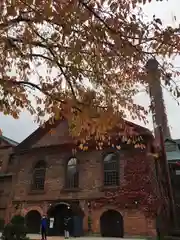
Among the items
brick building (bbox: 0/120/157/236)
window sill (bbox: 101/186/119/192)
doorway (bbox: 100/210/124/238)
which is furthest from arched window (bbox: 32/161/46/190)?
doorway (bbox: 100/210/124/238)

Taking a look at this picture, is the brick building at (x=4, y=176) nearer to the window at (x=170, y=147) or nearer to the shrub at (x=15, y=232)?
the shrub at (x=15, y=232)

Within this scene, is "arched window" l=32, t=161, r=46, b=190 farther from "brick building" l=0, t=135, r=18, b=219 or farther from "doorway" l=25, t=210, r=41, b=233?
"brick building" l=0, t=135, r=18, b=219

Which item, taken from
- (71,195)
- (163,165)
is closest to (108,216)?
(71,195)

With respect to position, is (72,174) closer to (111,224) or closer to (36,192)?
(36,192)

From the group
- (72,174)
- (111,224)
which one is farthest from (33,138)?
(111,224)

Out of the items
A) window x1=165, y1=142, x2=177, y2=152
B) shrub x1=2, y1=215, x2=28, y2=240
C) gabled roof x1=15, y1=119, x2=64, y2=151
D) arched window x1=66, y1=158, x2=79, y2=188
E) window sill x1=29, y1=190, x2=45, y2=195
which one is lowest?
shrub x1=2, y1=215, x2=28, y2=240

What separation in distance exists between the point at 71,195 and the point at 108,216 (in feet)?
11.0

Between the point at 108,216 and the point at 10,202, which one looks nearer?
the point at 108,216

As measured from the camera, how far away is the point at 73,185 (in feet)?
72.1

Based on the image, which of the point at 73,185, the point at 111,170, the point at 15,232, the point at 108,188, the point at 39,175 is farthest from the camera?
the point at 39,175

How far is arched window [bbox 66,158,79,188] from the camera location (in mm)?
22000

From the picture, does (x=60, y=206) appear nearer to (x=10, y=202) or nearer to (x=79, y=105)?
(x=10, y=202)

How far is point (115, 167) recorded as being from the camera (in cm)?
2144

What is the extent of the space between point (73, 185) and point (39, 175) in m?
3.64
